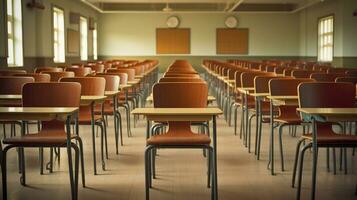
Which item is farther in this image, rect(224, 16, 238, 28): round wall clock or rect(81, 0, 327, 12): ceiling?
rect(224, 16, 238, 28): round wall clock

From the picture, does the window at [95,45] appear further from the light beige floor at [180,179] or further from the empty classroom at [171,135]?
the light beige floor at [180,179]

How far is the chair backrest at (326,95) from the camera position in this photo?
4.09 meters

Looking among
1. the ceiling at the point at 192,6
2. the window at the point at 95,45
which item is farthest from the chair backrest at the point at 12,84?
the window at the point at 95,45

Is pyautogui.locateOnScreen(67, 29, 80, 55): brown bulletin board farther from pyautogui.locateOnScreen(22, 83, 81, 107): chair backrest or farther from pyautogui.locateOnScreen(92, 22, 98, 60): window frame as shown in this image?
pyautogui.locateOnScreen(22, 83, 81, 107): chair backrest

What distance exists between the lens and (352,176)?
15.6ft

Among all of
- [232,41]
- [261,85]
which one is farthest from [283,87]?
[232,41]

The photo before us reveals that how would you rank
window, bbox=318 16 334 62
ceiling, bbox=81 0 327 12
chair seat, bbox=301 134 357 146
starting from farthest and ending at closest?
ceiling, bbox=81 0 327 12
window, bbox=318 16 334 62
chair seat, bbox=301 134 357 146

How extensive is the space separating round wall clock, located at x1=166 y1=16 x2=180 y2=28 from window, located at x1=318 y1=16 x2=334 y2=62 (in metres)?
6.92

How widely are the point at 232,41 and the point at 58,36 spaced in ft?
34.3

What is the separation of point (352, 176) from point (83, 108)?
2.76m

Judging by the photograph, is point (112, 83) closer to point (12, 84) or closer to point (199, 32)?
point (12, 84)

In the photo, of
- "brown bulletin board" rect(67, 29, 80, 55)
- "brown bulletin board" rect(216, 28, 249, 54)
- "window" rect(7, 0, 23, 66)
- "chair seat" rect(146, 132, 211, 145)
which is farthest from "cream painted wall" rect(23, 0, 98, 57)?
"chair seat" rect(146, 132, 211, 145)

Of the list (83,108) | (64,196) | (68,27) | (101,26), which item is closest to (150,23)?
(101,26)

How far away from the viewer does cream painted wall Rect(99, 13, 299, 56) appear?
995 inches
